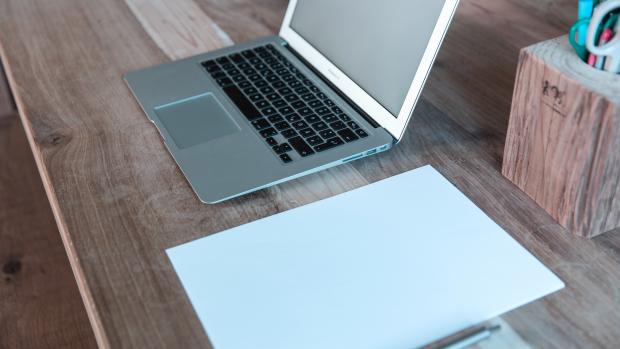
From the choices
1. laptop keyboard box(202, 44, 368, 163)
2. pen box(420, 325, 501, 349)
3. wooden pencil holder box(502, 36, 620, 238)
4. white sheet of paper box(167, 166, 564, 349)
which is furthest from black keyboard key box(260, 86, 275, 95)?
pen box(420, 325, 501, 349)

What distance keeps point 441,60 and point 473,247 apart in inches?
15.9

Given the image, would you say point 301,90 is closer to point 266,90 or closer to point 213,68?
point 266,90

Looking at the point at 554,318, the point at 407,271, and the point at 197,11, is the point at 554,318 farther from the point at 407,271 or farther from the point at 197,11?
the point at 197,11

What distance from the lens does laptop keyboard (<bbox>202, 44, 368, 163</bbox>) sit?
77 cm

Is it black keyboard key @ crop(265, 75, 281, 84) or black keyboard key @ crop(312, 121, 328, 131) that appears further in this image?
black keyboard key @ crop(265, 75, 281, 84)

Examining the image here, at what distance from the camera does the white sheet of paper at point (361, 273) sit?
57 centimetres

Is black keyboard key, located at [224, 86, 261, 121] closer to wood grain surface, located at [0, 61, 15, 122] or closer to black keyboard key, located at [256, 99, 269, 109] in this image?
black keyboard key, located at [256, 99, 269, 109]

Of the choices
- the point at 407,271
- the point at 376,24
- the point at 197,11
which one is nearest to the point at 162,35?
the point at 197,11

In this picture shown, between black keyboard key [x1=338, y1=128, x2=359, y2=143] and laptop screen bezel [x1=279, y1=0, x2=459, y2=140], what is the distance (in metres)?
0.03

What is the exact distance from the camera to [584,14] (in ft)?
2.13

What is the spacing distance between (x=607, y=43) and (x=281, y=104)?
387mm

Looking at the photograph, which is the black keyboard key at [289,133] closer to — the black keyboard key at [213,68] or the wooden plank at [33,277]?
the black keyboard key at [213,68]

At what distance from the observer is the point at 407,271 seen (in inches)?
24.6

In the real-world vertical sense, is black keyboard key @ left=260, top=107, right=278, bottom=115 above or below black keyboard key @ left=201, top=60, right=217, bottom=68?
above
